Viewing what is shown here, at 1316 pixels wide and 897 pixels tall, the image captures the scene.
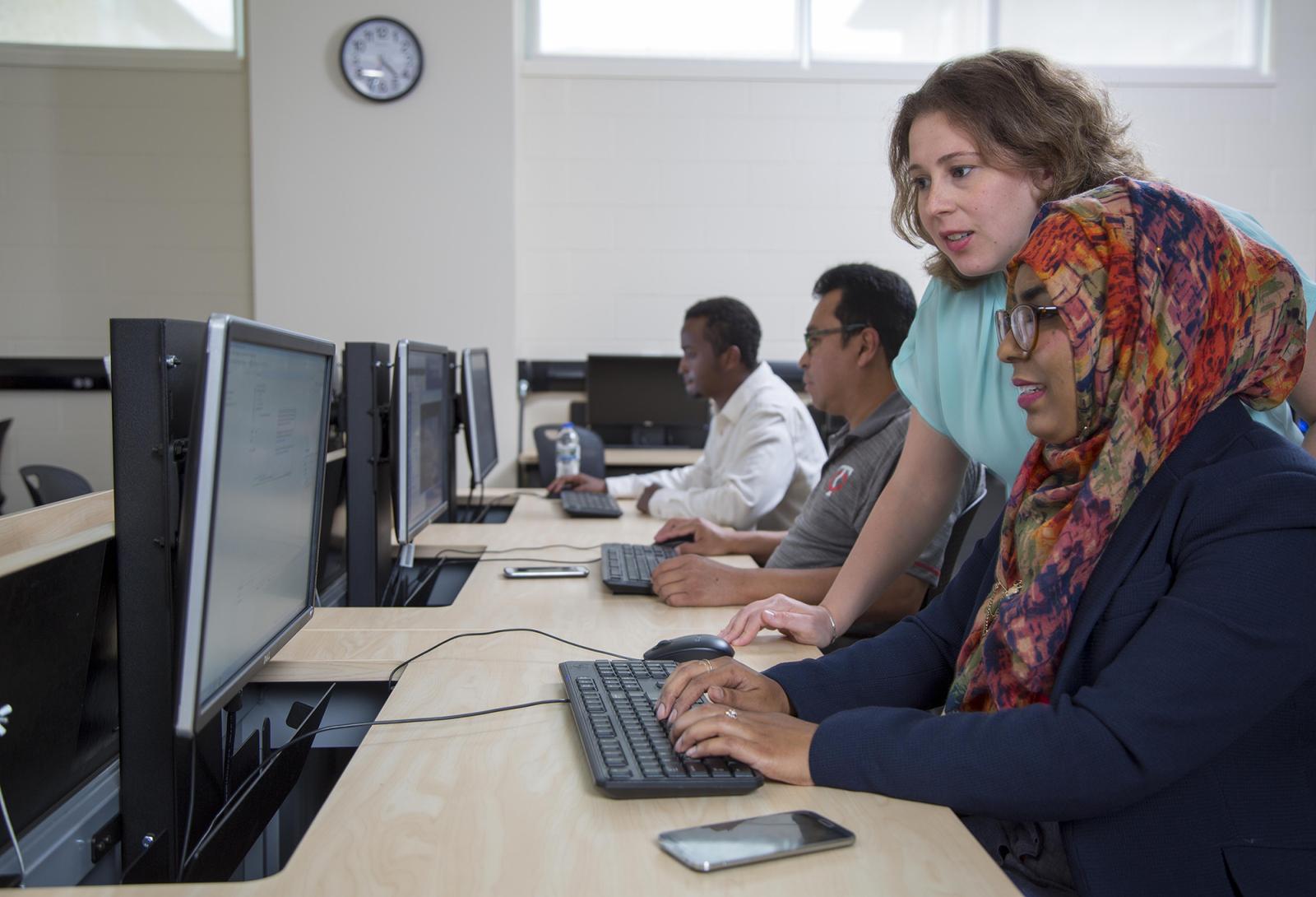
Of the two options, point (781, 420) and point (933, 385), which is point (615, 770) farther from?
point (781, 420)

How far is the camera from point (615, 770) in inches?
37.8

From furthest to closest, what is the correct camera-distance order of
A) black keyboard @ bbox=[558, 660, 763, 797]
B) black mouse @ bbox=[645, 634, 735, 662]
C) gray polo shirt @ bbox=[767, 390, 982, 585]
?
gray polo shirt @ bbox=[767, 390, 982, 585]
black mouse @ bbox=[645, 634, 735, 662]
black keyboard @ bbox=[558, 660, 763, 797]

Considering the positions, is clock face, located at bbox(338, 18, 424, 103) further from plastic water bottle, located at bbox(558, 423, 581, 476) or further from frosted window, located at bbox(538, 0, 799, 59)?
plastic water bottle, located at bbox(558, 423, 581, 476)

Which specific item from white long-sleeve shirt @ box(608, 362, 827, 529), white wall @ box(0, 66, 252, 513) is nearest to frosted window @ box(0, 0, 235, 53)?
white wall @ box(0, 66, 252, 513)

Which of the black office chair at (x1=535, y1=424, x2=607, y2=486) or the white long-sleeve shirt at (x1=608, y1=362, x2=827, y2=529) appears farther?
the black office chair at (x1=535, y1=424, x2=607, y2=486)

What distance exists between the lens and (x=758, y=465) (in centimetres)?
293

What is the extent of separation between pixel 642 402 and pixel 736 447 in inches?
61.0

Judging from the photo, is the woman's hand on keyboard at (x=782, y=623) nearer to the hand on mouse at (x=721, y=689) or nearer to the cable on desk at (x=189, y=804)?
the hand on mouse at (x=721, y=689)

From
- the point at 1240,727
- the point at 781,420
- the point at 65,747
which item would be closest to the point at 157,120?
the point at 781,420

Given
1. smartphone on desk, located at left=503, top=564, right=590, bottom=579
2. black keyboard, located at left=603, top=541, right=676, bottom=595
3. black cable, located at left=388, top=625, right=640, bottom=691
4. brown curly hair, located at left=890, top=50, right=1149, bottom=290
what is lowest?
smartphone on desk, located at left=503, top=564, right=590, bottom=579

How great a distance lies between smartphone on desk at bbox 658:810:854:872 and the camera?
0.81m

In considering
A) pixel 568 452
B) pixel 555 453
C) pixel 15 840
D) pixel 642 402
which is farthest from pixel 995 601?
pixel 642 402

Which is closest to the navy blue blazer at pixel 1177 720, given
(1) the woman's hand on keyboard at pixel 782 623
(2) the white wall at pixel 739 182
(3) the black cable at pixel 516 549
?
(1) the woman's hand on keyboard at pixel 782 623

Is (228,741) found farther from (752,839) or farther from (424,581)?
(424,581)
